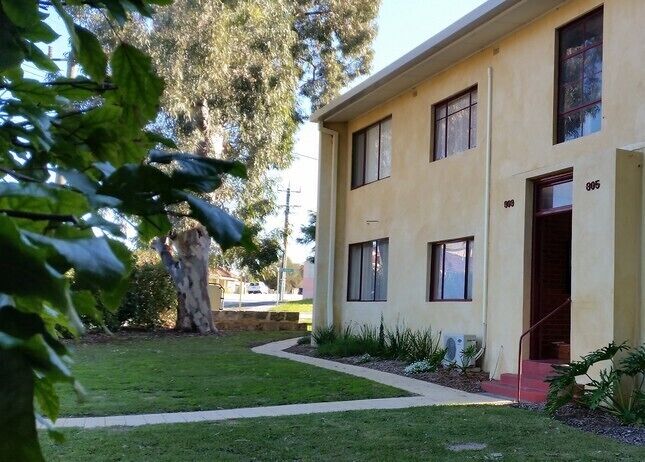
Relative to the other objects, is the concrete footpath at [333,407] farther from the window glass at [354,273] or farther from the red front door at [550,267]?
the window glass at [354,273]

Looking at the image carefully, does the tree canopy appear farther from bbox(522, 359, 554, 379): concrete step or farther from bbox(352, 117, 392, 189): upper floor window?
bbox(522, 359, 554, 379): concrete step

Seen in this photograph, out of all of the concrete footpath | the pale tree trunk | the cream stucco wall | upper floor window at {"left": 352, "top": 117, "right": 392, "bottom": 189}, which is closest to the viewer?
the concrete footpath

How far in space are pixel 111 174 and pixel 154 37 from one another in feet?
64.5

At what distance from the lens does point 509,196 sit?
1288 centimetres

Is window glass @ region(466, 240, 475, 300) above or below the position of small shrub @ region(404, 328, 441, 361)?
above

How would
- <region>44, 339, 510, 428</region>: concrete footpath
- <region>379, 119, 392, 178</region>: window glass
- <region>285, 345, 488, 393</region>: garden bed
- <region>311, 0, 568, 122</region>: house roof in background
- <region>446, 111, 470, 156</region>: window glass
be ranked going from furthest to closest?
<region>379, 119, 392, 178</region>: window glass
<region>446, 111, 470, 156</region>: window glass
<region>311, 0, 568, 122</region>: house roof in background
<region>285, 345, 488, 393</region>: garden bed
<region>44, 339, 510, 428</region>: concrete footpath

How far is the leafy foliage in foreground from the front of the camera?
2.74 ft

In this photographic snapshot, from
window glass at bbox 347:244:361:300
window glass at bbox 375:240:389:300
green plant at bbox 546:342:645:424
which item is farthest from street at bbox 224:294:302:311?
green plant at bbox 546:342:645:424

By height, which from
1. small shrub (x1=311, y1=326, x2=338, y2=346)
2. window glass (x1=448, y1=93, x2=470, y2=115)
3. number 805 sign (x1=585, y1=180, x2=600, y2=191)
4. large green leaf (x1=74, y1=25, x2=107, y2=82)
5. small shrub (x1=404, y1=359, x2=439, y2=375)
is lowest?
small shrub (x1=404, y1=359, x2=439, y2=375)

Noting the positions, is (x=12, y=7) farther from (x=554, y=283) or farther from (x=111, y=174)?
(x=554, y=283)

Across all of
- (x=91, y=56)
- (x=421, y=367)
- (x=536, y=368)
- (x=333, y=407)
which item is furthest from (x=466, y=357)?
(x=91, y=56)

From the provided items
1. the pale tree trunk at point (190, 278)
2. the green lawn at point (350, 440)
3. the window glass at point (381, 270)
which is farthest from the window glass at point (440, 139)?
the pale tree trunk at point (190, 278)

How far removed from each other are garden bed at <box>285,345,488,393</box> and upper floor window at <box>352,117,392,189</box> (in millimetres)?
4782

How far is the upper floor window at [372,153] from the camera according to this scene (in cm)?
1841
